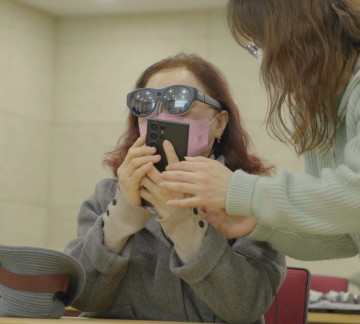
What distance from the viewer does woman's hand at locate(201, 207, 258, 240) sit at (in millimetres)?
1405

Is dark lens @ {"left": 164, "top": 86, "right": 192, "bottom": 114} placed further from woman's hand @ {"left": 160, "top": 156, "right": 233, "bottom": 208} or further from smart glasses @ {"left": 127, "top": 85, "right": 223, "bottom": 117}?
woman's hand @ {"left": 160, "top": 156, "right": 233, "bottom": 208}

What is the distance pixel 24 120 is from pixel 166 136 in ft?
12.3

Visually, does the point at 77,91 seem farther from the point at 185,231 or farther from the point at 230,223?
the point at 185,231

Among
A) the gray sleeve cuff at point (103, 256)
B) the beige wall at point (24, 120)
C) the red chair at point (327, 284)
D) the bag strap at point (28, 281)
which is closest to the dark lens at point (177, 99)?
the gray sleeve cuff at point (103, 256)

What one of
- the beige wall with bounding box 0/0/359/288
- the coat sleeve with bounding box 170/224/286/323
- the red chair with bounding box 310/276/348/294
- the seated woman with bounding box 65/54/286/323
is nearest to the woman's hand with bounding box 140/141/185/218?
the seated woman with bounding box 65/54/286/323

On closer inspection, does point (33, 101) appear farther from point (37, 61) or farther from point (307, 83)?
point (307, 83)

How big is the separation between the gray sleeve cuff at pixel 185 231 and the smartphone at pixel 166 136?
13cm

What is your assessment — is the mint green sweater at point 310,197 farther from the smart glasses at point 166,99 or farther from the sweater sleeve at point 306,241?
the smart glasses at point 166,99

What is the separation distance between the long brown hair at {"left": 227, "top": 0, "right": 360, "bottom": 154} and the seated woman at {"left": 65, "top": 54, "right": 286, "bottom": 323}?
33cm

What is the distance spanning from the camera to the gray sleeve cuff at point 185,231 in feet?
4.21

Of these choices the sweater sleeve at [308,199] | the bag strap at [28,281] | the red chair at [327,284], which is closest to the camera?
the sweater sleeve at [308,199]

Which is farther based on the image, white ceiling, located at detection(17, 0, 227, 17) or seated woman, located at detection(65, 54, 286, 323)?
white ceiling, located at detection(17, 0, 227, 17)

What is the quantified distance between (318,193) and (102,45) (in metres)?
4.35

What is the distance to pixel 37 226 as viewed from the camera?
4848mm
